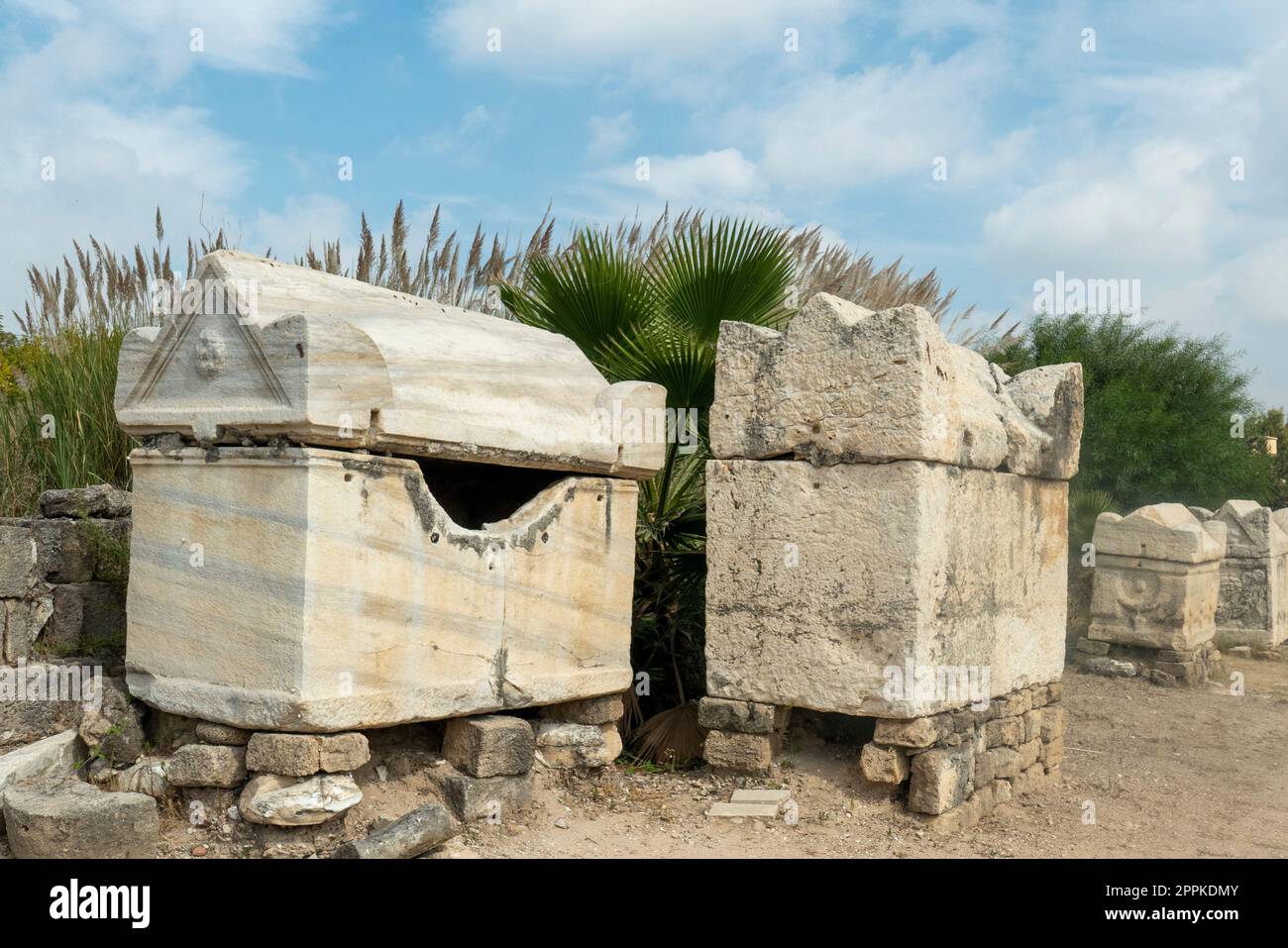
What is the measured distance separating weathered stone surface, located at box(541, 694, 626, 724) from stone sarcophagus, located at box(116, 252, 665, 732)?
0.13 metres

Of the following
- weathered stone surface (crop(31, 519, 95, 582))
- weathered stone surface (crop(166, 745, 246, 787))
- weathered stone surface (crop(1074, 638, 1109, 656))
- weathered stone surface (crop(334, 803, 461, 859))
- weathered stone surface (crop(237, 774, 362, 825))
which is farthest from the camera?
weathered stone surface (crop(1074, 638, 1109, 656))

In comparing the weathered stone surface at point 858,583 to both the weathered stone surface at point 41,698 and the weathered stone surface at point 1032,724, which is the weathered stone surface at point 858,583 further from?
the weathered stone surface at point 41,698

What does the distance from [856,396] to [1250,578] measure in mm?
8451

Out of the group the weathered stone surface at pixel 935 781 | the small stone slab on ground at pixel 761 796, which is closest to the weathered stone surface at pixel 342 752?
the small stone slab on ground at pixel 761 796

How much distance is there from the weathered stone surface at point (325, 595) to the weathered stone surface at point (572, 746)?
0.78 ft

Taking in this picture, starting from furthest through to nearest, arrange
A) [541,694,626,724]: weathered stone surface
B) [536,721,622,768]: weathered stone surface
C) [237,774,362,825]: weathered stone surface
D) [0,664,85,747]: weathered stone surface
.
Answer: [541,694,626,724]: weathered stone surface → [536,721,622,768]: weathered stone surface → [0,664,85,747]: weathered stone surface → [237,774,362,825]: weathered stone surface

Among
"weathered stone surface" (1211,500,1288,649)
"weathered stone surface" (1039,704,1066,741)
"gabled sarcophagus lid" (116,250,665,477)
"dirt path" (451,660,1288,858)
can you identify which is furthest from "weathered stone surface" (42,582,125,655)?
"weathered stone surface" (1211,500,1288,649)

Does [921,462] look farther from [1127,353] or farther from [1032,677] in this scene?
[1127,353]

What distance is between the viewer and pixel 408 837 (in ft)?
13.2

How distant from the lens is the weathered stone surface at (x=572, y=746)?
16.6 ft

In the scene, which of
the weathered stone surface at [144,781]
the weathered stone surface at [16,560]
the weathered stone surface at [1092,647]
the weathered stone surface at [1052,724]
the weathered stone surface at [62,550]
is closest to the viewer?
the weathered stone surface at [144,781]

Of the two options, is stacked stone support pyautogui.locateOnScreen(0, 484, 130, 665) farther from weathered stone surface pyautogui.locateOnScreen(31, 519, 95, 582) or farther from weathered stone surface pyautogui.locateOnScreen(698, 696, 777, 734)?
weathered stone surface pyautogui.locateOnScreen(698, 696, 777, 734)

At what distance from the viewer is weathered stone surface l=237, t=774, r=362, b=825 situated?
4035 mm

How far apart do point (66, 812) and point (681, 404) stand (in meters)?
3.54
